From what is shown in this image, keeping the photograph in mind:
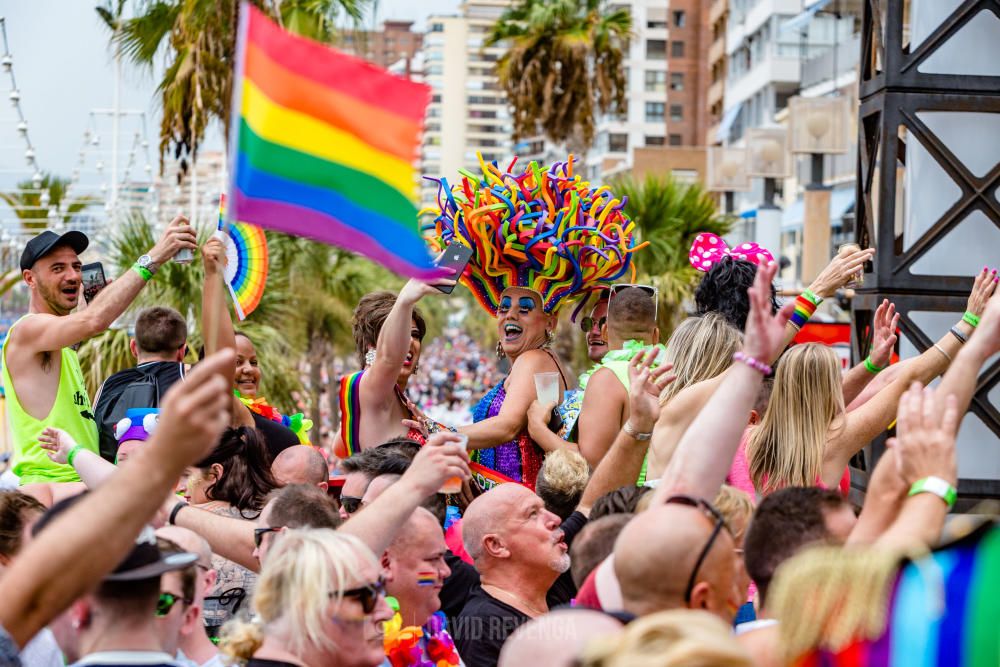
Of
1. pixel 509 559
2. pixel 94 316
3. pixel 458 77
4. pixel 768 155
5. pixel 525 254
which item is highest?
pixel 458 77

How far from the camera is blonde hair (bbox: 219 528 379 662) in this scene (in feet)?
9.91

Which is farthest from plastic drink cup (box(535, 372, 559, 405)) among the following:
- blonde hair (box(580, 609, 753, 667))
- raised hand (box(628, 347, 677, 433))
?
blonde hair (box(580, 609, 753, 667))

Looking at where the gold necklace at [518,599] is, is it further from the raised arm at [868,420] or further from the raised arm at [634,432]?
the raised arm at [868,420]

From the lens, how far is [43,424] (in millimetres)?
5645

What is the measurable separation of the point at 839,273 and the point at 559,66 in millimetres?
26751

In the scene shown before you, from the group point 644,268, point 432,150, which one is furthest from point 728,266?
point 432,150

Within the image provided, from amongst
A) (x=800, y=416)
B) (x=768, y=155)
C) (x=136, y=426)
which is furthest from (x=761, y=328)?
(x=768, y=155)

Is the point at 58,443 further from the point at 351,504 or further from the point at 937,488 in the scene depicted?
the point at 937,488

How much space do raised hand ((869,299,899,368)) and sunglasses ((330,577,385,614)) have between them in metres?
2.92

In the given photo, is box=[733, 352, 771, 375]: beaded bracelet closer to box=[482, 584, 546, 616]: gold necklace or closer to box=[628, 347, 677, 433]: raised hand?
box=[628, 347, 677, 433]: raised hand

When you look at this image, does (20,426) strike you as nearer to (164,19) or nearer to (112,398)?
(112,398)

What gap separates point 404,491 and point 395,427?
2.12 m

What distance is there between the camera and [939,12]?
6.10 meters

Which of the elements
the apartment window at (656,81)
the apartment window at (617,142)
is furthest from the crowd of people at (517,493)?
the apartment window at (617,142)
